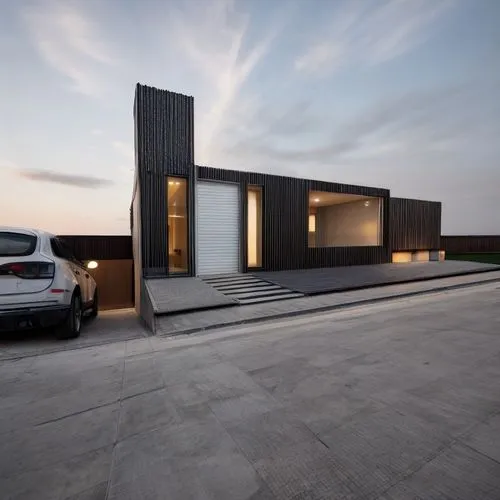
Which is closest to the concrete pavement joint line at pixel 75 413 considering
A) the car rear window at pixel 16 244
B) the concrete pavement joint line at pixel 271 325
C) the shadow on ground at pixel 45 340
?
the concrete pavement joint line at pixel 271 325

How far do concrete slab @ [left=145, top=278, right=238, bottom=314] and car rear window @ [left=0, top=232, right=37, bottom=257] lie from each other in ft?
7.93

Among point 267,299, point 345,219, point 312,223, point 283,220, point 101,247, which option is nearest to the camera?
point 267,299

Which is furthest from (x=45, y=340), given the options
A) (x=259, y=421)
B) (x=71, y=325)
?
(x=259, y=421)

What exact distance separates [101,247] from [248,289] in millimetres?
11524

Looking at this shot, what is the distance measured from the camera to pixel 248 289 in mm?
7977

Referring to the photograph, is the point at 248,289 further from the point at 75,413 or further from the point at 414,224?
the point at 414,224

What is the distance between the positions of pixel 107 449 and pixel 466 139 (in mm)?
29595

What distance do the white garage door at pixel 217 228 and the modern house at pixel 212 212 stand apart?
0.04 meters

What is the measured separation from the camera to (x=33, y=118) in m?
12.5

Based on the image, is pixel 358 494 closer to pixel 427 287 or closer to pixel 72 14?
pixel 427 287

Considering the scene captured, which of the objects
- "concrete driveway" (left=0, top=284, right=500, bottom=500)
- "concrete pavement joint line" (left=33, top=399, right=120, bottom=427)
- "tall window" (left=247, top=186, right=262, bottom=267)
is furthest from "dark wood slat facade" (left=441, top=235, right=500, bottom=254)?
"concrete pavement joint line" (left=33, top=399, right=120, bottom=427)

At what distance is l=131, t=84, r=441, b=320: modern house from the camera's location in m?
9.05

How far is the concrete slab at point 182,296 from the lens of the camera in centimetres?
583

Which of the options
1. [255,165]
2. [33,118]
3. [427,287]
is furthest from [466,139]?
[33,118]
